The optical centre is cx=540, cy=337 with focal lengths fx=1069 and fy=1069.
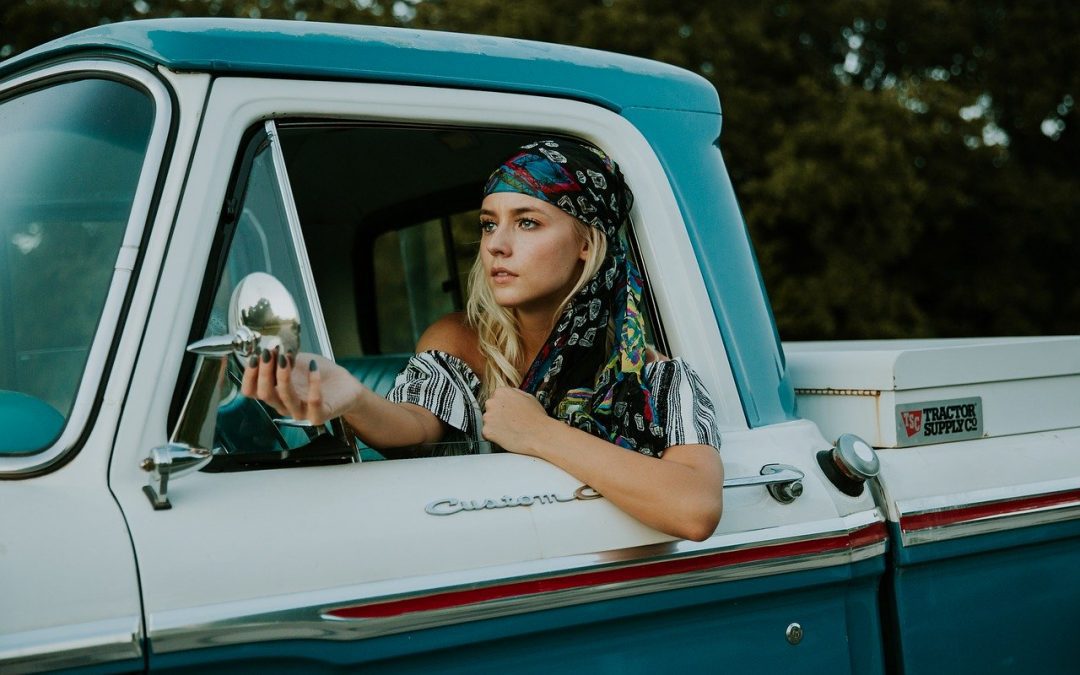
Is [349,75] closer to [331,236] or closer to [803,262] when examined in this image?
[331,236]

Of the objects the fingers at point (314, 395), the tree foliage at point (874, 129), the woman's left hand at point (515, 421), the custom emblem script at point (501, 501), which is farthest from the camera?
the tree foliage at point (874, 129)

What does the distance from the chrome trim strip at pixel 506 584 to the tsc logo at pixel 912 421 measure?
267mm

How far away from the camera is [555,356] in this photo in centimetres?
212

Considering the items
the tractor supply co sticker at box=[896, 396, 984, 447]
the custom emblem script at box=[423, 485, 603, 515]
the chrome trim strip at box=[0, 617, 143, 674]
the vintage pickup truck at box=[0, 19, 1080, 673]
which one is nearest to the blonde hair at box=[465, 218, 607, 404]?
the vintage pickup truck at box=[0, 19, 1080, 673]

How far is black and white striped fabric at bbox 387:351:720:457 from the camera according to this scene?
1.95 meters

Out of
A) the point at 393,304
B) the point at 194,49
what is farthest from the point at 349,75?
the point at 393,304

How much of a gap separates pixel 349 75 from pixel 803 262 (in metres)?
11.0

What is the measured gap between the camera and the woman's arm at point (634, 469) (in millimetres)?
1764

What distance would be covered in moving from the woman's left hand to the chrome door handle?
359 millimetres

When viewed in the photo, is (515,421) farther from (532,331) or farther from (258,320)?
(258,320)

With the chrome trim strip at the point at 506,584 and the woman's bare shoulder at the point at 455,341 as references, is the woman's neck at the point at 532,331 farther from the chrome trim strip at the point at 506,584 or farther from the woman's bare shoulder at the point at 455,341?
the chrome trim strip at the point at 506,584

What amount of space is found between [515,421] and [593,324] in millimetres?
345

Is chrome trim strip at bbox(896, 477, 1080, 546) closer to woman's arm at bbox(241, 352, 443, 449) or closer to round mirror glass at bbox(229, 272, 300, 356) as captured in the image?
woman's arm at bbox(241, 352, 443, 449)

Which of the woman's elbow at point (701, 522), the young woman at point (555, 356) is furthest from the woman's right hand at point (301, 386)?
the woman's elbow at point (701, 522)
